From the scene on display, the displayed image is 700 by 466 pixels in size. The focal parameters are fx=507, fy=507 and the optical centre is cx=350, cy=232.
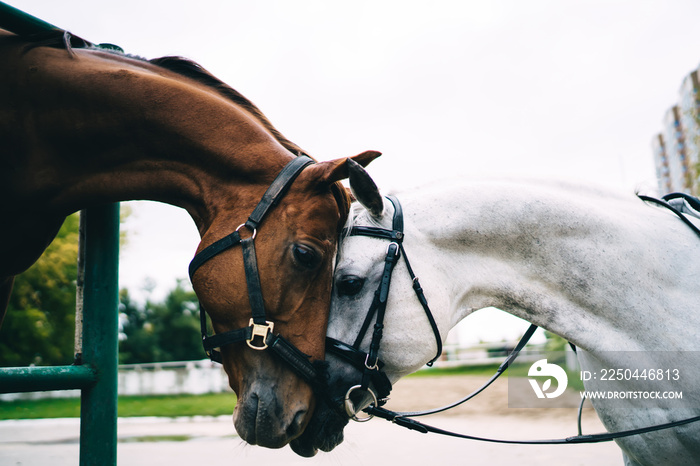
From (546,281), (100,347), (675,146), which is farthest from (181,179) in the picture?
(675,146)

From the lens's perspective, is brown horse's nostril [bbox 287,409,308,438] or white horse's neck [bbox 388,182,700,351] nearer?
brown horse's nostril [bbox 287,409,308,438]

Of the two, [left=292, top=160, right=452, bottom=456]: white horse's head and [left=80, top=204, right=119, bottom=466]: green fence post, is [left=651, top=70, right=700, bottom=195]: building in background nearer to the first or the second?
[left=292, top=160, right=452, bottom=456]: white horse's head

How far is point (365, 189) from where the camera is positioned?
2.18m

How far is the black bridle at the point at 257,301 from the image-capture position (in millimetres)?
Answer: 1920

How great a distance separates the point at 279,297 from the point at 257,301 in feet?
0.29

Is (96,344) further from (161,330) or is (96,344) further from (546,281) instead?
(161,330)

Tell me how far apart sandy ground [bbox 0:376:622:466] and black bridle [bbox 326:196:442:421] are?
306cm

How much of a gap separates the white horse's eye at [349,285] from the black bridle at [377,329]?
3.5 inches

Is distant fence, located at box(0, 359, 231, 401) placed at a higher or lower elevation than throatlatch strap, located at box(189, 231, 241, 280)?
lower

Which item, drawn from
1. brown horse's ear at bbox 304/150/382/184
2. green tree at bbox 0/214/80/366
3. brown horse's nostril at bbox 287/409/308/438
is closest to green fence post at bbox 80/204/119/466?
brown horse's nostril at bbox 287/409/308/438

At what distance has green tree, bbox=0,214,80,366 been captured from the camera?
15898 mm

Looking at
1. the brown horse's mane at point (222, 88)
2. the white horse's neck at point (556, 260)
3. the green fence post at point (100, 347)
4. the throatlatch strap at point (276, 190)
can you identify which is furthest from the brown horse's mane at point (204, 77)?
the green fence post at point (100, 347)

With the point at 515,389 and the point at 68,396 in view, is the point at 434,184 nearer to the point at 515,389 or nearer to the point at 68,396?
the point at 515,389

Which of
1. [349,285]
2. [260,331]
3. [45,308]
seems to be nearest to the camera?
[260,331]
